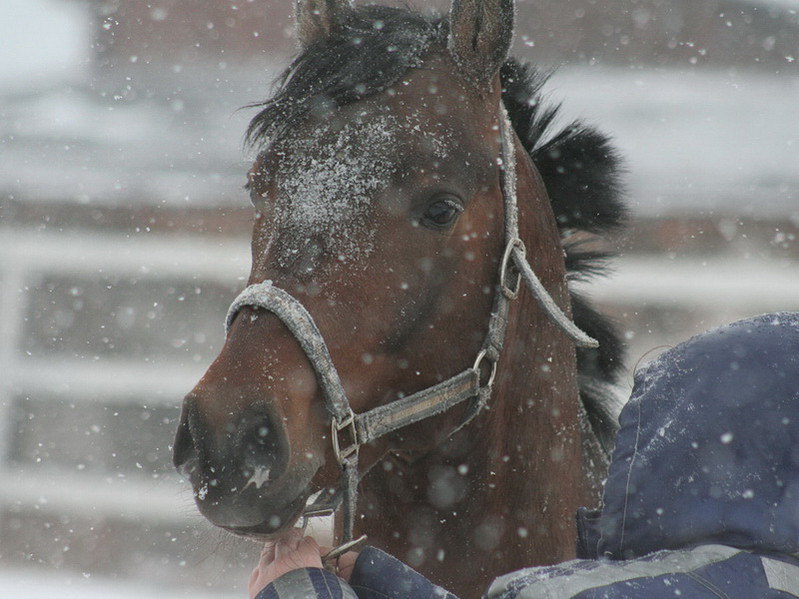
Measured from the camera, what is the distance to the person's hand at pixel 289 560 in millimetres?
1203

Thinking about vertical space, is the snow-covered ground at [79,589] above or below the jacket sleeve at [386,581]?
below

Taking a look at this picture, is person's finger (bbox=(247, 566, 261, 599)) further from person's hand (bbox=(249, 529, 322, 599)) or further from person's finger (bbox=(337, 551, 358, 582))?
person's finger (bbox=(337, 551, 358, 582))

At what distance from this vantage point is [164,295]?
5.21 m

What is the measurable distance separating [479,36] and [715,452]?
1047 mm

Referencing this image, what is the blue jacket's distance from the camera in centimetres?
99

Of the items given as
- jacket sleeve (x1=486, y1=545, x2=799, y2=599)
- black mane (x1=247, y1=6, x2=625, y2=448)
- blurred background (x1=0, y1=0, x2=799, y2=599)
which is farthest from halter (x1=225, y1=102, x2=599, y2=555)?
blurred background (x1=0, y1=0, x2=799, y2=599)

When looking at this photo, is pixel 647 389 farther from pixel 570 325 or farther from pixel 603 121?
pixel 603 121

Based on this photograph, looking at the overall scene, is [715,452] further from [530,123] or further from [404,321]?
[530,123]

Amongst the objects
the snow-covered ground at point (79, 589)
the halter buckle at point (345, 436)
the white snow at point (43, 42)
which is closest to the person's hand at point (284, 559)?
the halter buckle at point (345, 436)

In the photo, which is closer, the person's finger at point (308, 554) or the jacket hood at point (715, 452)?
the jacket hood at point (715, 452)

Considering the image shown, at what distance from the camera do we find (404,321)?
1537mm

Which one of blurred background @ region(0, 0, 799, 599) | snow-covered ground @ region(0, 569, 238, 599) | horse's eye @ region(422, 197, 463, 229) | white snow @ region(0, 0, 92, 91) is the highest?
white snow @ region(0, 0, 92, 91)

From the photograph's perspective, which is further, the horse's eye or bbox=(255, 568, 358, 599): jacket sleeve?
the horse's eye

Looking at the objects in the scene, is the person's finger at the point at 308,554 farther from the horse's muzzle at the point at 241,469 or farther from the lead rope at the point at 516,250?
the lead rope at the point at 516,250
